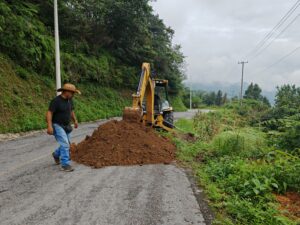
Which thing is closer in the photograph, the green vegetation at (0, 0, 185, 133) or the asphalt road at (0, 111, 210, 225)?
the asphalt road at (0, 111, 210, 225)

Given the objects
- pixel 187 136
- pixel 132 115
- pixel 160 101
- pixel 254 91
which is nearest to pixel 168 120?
pixel 160 101

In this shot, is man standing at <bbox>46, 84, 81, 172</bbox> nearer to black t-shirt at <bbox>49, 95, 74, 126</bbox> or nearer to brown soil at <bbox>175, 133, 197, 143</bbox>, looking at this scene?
black t-shirt at <bbox>49, 95, 74, 126</bbox>

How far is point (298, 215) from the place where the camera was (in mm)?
3887

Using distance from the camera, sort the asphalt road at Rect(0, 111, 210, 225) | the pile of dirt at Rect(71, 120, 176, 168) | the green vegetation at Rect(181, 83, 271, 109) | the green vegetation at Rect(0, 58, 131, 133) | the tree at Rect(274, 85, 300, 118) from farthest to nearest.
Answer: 1. the green vegetation at Rect(181, 83, 271, 109)
2. the tree at Rect(274, 85, 300, 118)
3. the green vegetation at Rect(0, 58, 131, 133)
4. the pile of dirt at Rect(71, 120, 176, 168)
5. the asphalt road at Rect(0, 111, 210, 225)

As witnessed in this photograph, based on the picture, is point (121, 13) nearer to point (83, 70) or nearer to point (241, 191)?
point (83, 70)

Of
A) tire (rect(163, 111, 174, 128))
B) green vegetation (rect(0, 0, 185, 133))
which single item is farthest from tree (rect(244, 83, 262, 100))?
tire (rect(163, 111, 174, 128))

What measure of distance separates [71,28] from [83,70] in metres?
3.56

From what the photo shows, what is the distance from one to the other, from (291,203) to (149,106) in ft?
22.9

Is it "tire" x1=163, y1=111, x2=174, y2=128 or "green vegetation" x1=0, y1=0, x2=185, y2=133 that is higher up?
"green vegetation" x1=0, y1=0, x2=185, y2=133

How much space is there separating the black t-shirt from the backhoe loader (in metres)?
2.95

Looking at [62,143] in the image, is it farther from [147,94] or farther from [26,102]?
[26,102]

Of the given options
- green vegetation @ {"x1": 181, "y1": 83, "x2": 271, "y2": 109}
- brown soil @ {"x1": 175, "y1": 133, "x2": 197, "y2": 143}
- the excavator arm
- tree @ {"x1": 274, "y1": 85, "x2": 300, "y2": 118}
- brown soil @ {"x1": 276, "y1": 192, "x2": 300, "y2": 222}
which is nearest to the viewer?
brown soil @ {"x1": 276, "y1": 192, "x2": 300, "y2": 222}

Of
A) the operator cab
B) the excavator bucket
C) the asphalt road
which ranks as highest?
the operator cab

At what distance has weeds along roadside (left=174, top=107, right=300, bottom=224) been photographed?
3.79 meters
